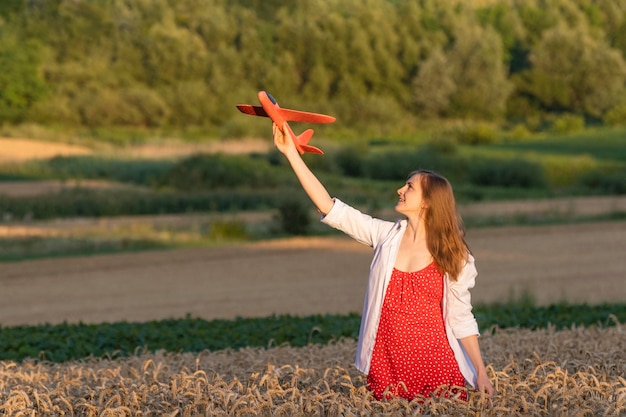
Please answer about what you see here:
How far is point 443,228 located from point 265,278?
12.9 m

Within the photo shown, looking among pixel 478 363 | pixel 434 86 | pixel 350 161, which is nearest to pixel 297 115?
pixel 478 363

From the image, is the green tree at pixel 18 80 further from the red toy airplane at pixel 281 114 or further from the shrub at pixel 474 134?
the red toy airplane at pixel 281 114

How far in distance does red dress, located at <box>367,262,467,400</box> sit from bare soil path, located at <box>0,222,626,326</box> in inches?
321

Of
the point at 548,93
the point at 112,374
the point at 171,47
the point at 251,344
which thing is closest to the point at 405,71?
the point at 548,93

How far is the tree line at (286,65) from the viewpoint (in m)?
35.8

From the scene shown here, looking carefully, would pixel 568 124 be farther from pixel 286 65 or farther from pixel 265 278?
pixel 265 278

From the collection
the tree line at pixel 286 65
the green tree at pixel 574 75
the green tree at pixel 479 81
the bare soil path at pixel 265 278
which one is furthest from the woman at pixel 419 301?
the green tree at pixel 574 75

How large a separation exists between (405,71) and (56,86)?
1196cm

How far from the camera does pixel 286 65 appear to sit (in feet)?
124

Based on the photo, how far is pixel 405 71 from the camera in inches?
1545

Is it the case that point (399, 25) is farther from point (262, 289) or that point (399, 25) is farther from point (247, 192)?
point (262, 289)

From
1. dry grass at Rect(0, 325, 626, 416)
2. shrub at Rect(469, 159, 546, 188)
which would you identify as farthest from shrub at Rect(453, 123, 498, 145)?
dry grass at Rect(0, 325, 626, 416)

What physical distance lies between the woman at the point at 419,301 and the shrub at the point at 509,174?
27.5m

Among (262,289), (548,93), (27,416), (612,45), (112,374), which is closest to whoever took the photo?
(27,416)
